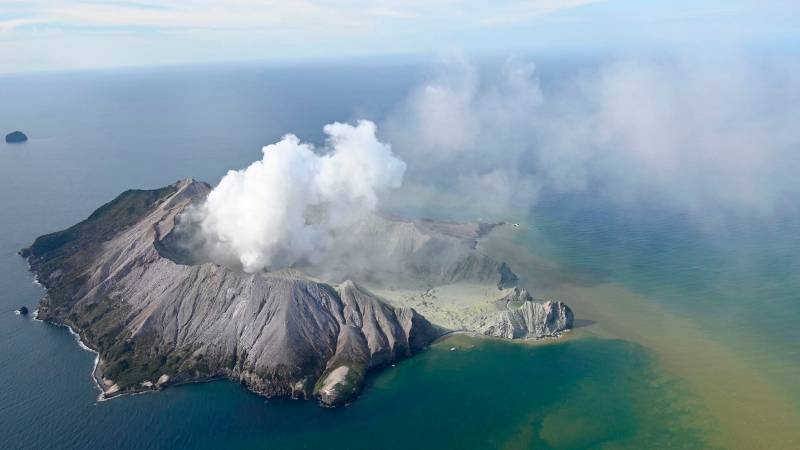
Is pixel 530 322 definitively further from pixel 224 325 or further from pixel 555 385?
pixel 224 325

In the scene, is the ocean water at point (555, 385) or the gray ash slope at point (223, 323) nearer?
the ocean water at point (555, 385)

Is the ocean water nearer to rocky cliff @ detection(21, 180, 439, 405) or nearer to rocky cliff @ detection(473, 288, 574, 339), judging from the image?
rocky cliff @ detection(473, 288, 574, 339)

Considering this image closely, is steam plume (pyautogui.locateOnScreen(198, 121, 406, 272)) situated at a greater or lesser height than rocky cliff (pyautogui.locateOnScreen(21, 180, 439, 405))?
greater

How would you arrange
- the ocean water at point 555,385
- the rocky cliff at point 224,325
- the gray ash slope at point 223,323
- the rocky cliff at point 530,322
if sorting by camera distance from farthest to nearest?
the rocky cliff at point 530,322
the gray ash slope at point 223,323
the rocky cliff at point 224,325
the ocean water at point 555,385

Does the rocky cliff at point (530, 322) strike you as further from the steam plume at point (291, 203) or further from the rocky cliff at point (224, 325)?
the steam plume at point (291, 203)

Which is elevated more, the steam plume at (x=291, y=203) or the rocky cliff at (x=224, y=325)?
the steam plume at (x=291, y=203)

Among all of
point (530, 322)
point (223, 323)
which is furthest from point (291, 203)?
point (530, 322)

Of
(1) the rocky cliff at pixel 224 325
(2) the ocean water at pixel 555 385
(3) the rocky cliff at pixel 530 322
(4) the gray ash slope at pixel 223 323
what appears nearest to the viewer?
(2) the ocean water at pixel 555 385

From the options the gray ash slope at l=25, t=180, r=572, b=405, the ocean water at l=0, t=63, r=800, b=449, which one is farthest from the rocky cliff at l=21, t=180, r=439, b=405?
the ocean water at l=0, t=63, r=800, b=449

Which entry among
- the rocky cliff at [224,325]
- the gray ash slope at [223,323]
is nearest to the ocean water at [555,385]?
the gray ash slope at [223,323]
